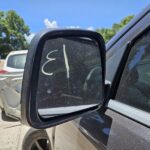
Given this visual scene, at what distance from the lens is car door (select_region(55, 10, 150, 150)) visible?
1581 millimetres

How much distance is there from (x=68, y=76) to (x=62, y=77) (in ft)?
0.09

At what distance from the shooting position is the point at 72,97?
1806 mm

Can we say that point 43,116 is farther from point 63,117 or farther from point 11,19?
point 11,19

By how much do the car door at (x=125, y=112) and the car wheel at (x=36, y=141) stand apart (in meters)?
0.97

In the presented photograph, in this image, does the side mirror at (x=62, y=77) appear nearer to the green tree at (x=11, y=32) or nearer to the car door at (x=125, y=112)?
the car door at (x=125, y=112)

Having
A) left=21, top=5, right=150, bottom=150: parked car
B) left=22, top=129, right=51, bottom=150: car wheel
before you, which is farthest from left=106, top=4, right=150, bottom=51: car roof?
left=22, top=129, right=51, bottom=150: car wheel

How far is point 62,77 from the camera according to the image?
71.1 inches

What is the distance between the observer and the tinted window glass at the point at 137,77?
1.75 meters

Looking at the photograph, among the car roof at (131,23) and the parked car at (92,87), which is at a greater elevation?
the car roof at (131,23)

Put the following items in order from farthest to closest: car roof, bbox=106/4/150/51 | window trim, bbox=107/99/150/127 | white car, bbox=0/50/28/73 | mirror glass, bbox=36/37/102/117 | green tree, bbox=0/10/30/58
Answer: green tree, bbox=0/10/30/58, white car, bbox=0/50/28/73, car roof, bbox=106/4/150/51, mirror glass, bbox=36/37/102/117, window trim, bbox=107/99/150/127

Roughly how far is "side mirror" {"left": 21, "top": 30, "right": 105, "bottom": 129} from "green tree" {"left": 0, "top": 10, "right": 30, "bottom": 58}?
52780mm

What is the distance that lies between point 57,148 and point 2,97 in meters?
6.28

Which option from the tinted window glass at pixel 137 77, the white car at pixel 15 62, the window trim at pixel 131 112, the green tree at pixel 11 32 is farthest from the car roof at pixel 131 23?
the green tree at pixel 11 32

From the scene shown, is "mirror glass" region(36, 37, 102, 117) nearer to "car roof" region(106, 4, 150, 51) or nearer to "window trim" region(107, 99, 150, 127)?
"window trim" region(107, 99, 150, 127)
